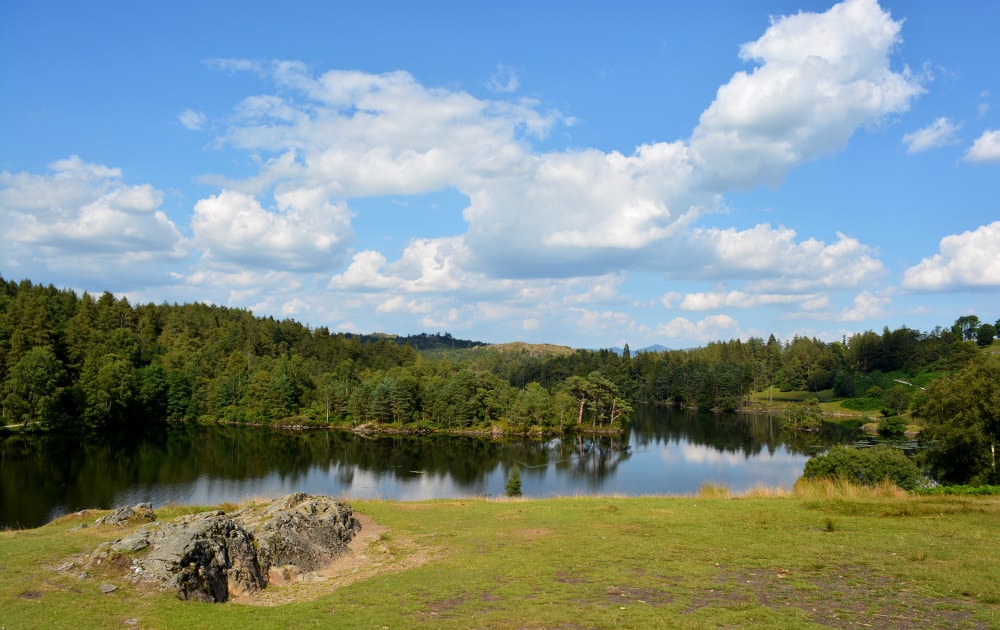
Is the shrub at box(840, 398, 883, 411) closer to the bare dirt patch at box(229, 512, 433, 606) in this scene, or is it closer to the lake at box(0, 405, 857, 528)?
the lake at box(0, 405, 857, 528)

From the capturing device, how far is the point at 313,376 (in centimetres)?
12131

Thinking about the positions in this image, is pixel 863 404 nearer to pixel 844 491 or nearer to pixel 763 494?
pixel 844 491

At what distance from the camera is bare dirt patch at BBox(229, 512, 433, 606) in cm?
1466

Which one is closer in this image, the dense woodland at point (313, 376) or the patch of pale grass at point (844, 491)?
the patch of pale grass at point (844, 491)

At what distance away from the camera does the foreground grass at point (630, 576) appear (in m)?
11.1

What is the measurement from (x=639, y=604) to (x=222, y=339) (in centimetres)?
13552

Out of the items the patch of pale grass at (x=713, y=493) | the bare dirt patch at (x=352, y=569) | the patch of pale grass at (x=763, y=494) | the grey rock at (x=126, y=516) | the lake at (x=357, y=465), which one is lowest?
the lake at (x=357, y=465)

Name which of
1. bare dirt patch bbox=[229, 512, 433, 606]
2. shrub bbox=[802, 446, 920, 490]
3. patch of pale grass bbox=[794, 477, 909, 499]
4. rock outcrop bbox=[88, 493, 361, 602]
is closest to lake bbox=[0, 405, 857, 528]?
shrub bbox=[802, 446, 920, 490]

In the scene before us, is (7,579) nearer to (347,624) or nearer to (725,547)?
(347,624)

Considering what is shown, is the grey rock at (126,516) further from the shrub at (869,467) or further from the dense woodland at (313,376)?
the dense woodland at (313,376)

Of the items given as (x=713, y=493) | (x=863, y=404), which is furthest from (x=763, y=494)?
(x=863, y=404)

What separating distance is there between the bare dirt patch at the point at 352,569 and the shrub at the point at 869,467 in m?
23.8

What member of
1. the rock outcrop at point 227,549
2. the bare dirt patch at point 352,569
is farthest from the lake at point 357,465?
the bare dirt patch at point 352,569

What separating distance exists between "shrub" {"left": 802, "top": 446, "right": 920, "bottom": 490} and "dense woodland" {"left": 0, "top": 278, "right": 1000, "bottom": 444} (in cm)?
5722
